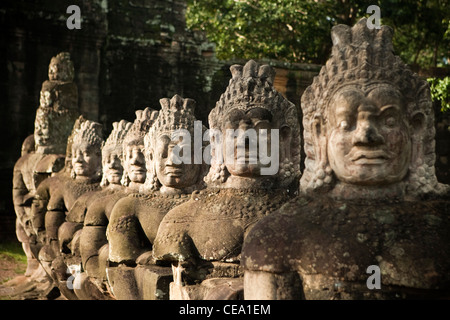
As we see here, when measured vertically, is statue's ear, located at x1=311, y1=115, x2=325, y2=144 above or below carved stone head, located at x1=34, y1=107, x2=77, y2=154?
below

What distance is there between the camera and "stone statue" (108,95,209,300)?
4.87 m

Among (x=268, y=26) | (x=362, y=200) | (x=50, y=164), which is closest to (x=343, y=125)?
(x=362, y=200)

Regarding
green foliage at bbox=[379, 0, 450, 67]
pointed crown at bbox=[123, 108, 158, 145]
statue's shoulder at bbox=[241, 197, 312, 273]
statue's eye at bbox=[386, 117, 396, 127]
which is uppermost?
green foliage at bbox=[379, 0, 450, 67]

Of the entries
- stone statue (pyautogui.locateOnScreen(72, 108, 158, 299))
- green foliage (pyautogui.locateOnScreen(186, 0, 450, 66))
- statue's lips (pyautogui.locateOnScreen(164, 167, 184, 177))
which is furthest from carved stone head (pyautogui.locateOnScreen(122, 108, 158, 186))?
green foliage (pyautogui.locateOnScreen(186, 0, 450, 66))

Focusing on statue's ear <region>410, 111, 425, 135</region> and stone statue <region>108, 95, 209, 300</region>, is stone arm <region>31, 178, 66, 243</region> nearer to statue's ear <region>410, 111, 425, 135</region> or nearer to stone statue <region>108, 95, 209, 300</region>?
stone statue <region>108, 95, 209, 300</region>

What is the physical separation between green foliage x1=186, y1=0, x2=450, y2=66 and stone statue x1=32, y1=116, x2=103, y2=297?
30.7 feet

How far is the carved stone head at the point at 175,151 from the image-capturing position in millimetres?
4895

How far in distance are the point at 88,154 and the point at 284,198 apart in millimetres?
3804

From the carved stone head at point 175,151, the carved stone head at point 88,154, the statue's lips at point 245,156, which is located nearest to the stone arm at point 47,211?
the carved stone head at point 88,154

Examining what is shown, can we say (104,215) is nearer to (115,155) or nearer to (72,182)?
(115,155)

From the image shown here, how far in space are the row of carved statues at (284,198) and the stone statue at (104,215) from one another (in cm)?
1

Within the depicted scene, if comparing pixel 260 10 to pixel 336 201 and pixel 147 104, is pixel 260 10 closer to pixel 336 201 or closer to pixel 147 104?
pixel 147 104

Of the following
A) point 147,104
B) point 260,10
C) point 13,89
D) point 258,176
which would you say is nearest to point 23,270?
point 13,89

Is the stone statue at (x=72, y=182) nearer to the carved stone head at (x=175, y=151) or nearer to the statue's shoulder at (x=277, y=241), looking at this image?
the carved stone head at (x=175, y=151)
